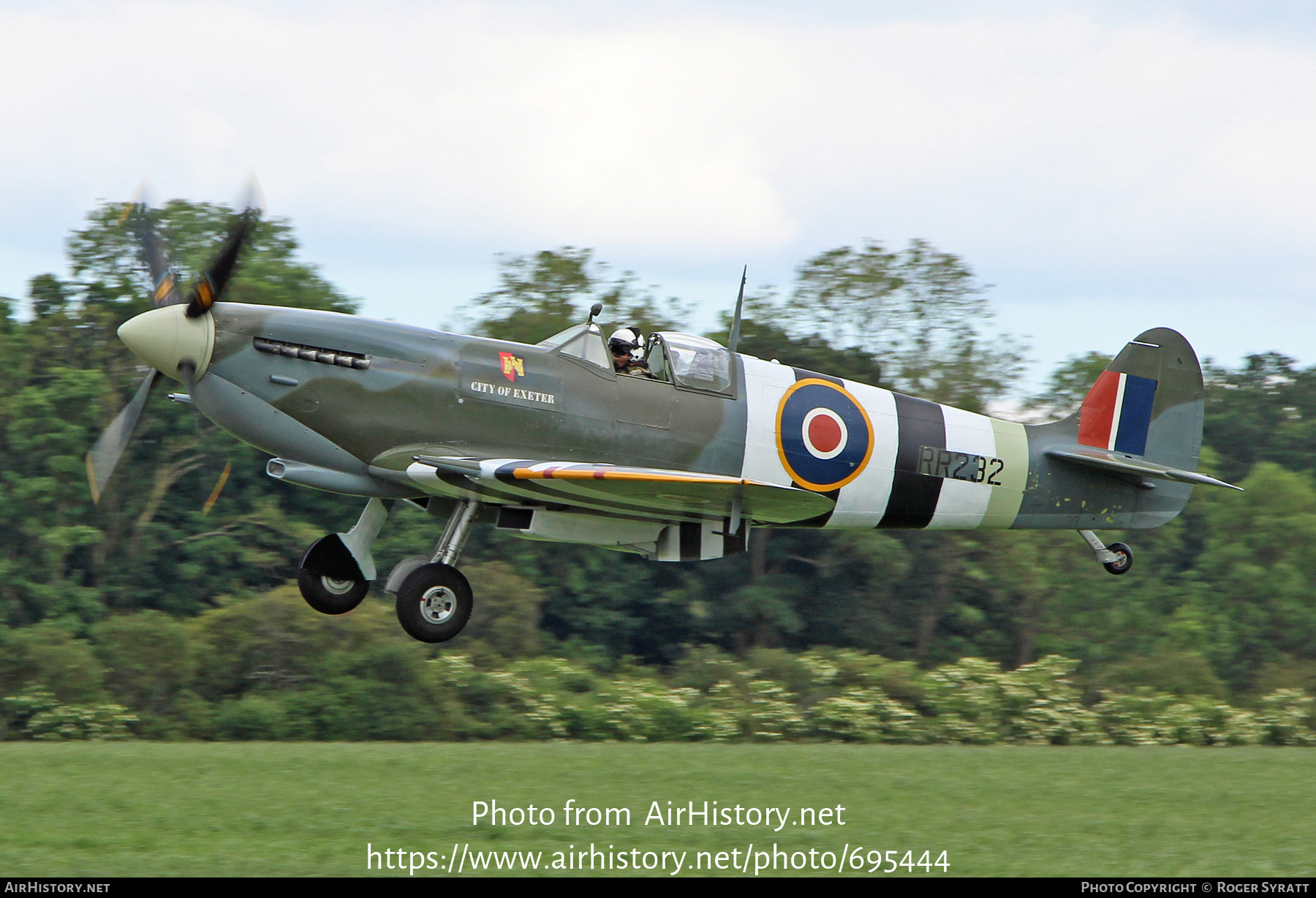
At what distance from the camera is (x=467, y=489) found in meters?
10.7

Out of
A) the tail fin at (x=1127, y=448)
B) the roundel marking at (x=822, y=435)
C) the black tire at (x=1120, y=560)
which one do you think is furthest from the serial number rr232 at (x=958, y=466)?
the black tire at (x=1120, y=560)

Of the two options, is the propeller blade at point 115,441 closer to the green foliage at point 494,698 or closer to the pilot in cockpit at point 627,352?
the pilot in cockpit at point 627,352

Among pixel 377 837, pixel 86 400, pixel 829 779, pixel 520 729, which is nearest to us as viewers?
pixel 377 837

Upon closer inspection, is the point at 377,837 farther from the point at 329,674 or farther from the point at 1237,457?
the point at 1237,457

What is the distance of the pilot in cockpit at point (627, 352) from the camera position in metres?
11.5

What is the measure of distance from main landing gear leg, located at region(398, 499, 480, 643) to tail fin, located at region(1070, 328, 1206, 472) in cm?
653

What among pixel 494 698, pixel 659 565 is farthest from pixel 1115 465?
pixel 659 565

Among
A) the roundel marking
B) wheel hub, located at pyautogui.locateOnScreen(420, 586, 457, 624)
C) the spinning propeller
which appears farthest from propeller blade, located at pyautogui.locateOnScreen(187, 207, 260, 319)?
the roundel marking

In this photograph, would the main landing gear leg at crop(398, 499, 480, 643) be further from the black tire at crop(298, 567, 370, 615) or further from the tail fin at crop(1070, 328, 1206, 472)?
the tail fin at crop(1070, 328, 1206, 472)

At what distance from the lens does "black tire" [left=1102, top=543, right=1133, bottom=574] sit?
43.8 ft

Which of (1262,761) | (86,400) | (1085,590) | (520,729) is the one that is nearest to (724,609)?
(1085,590)

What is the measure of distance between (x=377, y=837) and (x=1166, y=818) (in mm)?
4691

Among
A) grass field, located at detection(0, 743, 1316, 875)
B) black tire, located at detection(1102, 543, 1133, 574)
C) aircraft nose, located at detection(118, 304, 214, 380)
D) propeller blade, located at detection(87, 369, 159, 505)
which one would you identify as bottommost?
grass field, located at detection(0, 743, 1316, 875)

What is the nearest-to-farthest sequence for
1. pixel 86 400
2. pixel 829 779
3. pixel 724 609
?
pixel 829 779
pixel 86 400
pixel 724 609
